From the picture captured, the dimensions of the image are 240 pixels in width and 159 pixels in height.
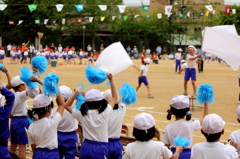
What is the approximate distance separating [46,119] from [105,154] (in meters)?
0.90

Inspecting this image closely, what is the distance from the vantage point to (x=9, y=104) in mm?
4820

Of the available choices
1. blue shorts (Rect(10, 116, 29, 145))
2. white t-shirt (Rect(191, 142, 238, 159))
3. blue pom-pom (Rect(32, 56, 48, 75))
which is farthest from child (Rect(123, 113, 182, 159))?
blue shorts (Rect(10, 116, 29, 145))

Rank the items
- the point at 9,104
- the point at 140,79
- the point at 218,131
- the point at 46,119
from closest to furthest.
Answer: the point at 218,131
the point at 46,119
the point at 9,104
the point at 140,79

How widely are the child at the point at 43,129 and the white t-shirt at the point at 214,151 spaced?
1.83m

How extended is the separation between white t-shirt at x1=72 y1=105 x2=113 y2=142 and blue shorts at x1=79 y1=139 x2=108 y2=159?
56mm

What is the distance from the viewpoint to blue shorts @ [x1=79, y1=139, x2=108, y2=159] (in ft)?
14.7

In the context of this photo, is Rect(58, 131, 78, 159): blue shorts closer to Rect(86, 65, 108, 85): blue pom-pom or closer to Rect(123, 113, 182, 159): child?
Rect(86, 65, 108, 85): blue pom-pom

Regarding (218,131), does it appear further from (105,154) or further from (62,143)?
(62,143)

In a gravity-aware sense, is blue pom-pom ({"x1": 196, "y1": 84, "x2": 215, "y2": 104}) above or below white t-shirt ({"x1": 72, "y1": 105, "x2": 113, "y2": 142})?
above

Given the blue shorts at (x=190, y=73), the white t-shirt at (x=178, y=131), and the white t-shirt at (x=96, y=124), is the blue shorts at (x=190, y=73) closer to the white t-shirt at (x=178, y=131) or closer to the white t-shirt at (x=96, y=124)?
the white t-shirt at (x=178, y=131)

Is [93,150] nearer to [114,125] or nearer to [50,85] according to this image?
[114,125]

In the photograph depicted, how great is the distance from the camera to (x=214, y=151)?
150 inches

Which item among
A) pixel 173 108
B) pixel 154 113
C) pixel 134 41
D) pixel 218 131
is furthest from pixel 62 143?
pixel 134 41

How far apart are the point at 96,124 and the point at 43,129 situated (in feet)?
2.22
